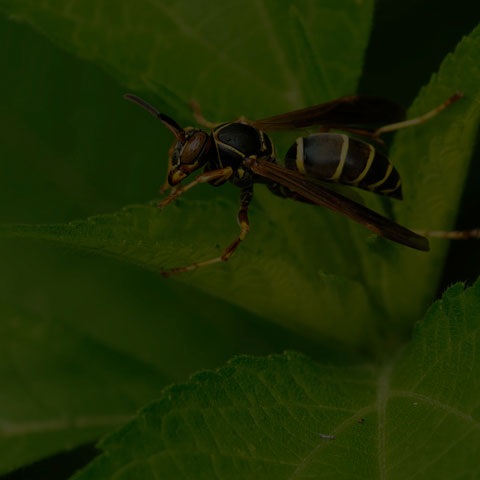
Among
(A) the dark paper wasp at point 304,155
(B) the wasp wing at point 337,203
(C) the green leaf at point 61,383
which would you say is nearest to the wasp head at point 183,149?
(A) the dark paper wasp at point 304,155

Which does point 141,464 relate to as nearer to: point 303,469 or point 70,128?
point 303,469

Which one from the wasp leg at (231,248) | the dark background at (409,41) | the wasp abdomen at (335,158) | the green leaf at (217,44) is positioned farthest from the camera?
the dark background at (409,41)

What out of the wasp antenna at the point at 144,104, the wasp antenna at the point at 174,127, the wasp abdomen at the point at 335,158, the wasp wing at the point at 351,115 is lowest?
the wasp abdomen at the point at 335,158

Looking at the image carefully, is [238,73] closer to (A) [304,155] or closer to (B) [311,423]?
(A) [304,155]

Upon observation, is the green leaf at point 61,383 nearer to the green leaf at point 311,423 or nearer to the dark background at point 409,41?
the dark background at point 409,41

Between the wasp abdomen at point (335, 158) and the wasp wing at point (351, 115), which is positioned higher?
the wasp wing at point (351, 115)

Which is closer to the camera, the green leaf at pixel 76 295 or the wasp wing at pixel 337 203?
the wasp wing at pixel 337 203

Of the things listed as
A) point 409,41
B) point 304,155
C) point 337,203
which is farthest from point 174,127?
point 409,41
